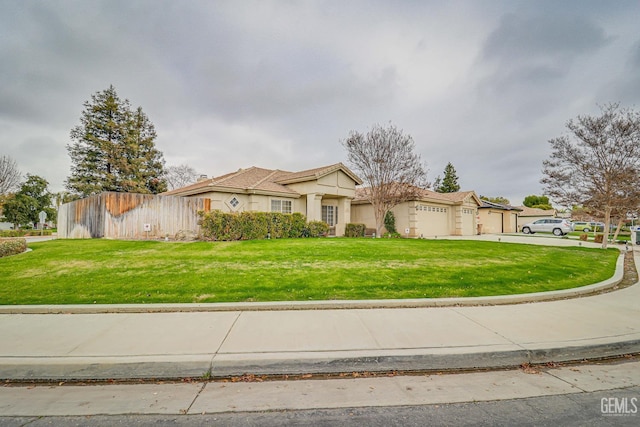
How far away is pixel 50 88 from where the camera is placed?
54.1 feet

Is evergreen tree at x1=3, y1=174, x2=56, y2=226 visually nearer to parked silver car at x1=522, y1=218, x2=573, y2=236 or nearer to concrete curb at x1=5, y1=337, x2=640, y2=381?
concrete curb at x1=5, y1=337, x2=640, y2=381

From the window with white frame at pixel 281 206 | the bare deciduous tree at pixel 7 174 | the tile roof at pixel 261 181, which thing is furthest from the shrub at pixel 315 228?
the bare deciduous tree at pixel 7 174

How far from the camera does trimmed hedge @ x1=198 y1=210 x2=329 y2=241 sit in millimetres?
13820

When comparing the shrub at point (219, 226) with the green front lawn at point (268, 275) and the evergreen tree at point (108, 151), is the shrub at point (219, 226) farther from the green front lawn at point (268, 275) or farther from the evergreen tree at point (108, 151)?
the evergreen tree at point (108, 151)

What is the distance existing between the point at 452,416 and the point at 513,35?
1685 centimetres

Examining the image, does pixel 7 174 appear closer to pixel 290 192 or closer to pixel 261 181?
pixel 261 181

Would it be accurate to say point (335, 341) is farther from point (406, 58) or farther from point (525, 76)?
point (525, 76)

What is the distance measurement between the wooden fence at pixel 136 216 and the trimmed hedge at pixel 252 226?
1550 mm

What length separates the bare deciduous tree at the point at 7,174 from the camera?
87.0 feet

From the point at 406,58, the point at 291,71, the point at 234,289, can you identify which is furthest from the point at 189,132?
the point at 234,289

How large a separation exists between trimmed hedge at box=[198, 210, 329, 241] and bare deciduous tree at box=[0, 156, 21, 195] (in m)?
26.7

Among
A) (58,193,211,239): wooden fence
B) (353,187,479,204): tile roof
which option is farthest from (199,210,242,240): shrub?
(353,187,479,204): tile roof

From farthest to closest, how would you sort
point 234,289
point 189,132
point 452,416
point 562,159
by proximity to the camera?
point 189,132 → point 562,159 → point 234,289 → point 452,416

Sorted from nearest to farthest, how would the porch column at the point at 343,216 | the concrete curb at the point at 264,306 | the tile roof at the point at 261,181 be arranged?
1. the concrete curb at the point at 264,306
2. the tile roof at the point at 261,181
3. the porch column at the point at 343,216
